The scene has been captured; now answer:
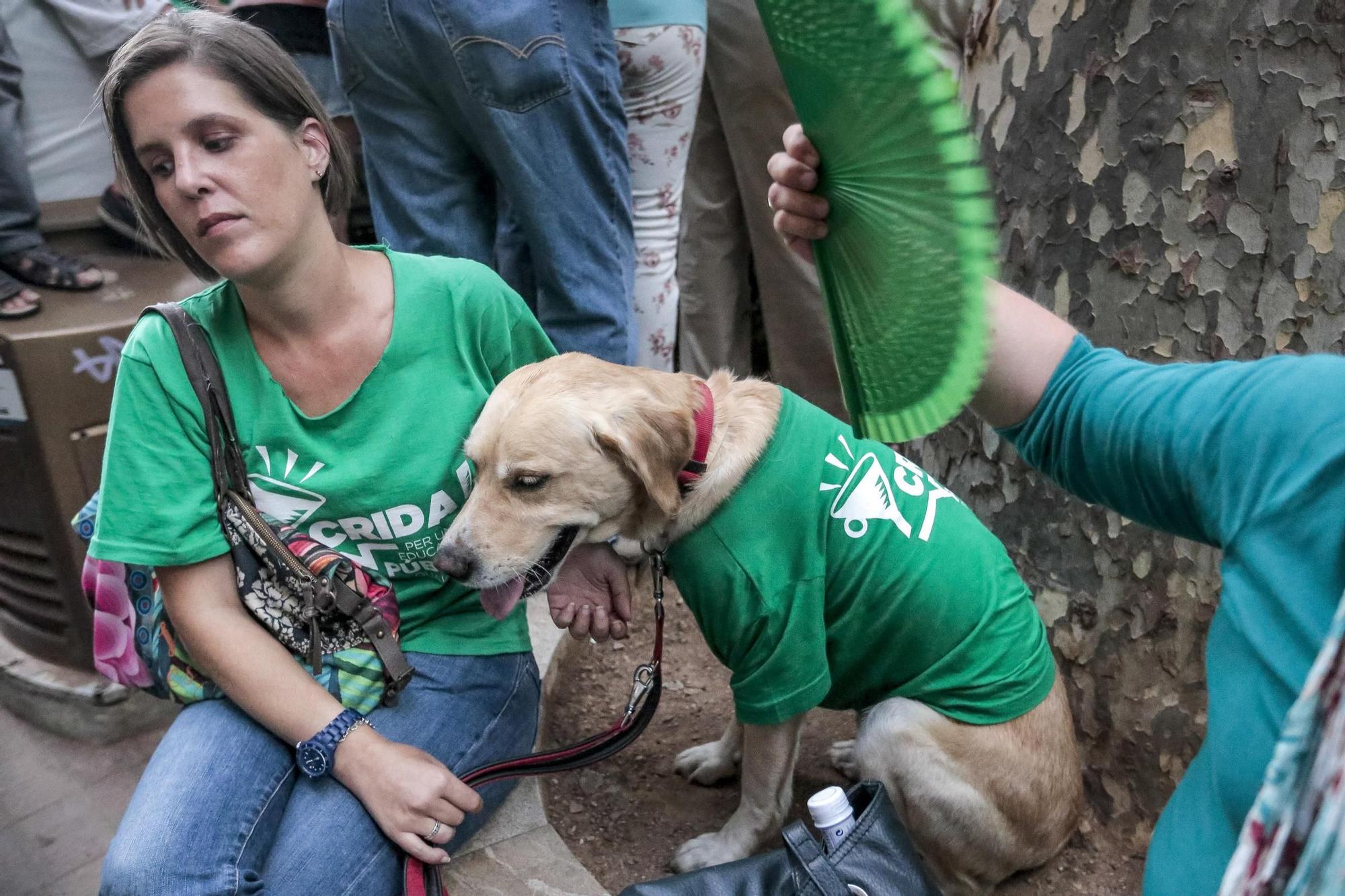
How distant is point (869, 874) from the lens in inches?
58.5

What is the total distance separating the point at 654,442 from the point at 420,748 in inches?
30.6

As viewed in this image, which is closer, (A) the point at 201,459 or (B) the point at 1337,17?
(B) the point at 1337,17

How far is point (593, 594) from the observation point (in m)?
2.19

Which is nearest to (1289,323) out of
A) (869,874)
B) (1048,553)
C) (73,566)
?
(1048,553)

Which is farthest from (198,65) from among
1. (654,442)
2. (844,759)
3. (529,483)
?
(844,759)

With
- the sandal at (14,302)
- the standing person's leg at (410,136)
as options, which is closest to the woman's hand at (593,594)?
the standing person's leg at (410,136)

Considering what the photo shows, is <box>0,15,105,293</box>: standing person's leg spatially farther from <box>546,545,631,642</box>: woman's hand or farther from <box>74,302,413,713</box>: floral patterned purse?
<box>546,545,631,642</box>: woman's hand

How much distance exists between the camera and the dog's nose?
1970 mm

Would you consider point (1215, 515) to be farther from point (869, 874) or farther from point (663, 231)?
point (663, 231)

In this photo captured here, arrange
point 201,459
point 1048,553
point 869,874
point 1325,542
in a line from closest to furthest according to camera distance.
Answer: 1. point 1325,542
2. point 869,874
3. point 201,459
4. point 1048,553

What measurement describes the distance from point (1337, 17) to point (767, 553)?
1.36m

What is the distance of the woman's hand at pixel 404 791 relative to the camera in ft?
6.11

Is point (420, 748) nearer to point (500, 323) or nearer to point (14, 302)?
point (500, 323)

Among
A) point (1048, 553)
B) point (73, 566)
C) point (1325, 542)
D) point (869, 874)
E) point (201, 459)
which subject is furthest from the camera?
point (73, 566)
